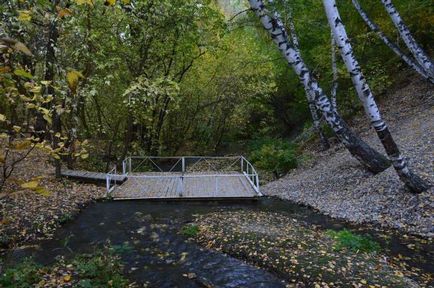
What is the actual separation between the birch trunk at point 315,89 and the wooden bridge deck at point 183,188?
3438 mm

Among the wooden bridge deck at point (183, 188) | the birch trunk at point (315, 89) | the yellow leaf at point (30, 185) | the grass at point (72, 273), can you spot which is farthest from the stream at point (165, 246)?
the yellow leaf at point (30, 185)

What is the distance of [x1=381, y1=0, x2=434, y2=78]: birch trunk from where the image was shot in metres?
10.8

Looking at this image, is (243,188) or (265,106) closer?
(243,188)

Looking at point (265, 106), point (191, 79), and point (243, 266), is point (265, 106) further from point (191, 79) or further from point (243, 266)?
point (243, 266)

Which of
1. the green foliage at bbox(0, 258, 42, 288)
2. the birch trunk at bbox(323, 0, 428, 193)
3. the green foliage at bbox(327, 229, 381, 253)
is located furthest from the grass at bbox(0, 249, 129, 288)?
the birch trunk at bbox(323, 0, 428, 193)

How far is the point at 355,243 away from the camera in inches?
263

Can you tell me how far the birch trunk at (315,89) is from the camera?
790cm

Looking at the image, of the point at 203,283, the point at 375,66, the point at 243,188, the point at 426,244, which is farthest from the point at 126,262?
the point at 375,66

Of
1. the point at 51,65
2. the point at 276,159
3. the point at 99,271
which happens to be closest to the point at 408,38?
the point at 276,159

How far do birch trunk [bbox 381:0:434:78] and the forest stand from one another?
0.24 ft

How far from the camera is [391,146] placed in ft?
27.5

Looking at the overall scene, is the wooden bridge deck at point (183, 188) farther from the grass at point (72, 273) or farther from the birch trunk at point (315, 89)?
the grass at point (72, 273)

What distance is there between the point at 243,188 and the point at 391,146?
581cm

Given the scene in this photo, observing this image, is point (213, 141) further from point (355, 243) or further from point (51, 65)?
point (355, 243)
